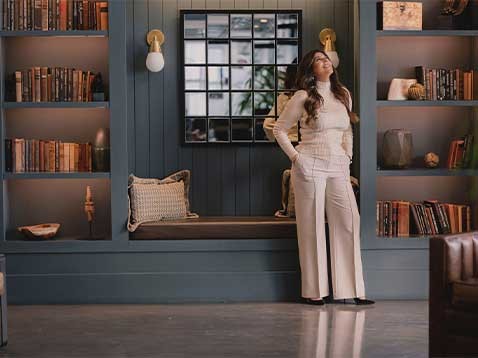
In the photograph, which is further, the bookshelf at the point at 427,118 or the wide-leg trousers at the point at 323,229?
the bookshelf at the point at 427,118

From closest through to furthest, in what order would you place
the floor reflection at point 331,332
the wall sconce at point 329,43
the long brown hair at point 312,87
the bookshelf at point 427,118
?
the floor reflection at point 331,332, the long brown hair at point 312,87, the bookshelf at point 427,118, the wall sconce at point 329,43

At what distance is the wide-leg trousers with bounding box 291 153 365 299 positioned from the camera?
21.8 ft

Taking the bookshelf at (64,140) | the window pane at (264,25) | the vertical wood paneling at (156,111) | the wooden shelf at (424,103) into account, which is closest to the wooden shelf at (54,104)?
the bookshelf at (64,140)

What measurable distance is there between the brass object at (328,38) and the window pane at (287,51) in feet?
0.70

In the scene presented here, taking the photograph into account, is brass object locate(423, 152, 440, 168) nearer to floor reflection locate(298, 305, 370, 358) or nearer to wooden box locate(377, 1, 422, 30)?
wooden box locate(377, 1, 422, 30)

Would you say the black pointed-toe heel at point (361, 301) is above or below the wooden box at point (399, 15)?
below

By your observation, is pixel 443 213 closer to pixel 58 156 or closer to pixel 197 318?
pixel 197 318

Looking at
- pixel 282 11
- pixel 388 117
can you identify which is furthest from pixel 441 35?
pixel 282 11

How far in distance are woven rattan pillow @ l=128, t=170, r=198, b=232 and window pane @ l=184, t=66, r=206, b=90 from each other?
69 cm

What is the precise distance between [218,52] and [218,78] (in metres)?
0.20

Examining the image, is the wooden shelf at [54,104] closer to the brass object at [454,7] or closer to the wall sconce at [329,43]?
the wall sconce at [329,43]

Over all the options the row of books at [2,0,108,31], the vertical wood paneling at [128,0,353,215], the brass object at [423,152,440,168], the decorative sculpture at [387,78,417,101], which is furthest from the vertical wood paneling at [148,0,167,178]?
the brass object at [423,152,440,168]

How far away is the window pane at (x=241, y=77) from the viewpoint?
24.5ft

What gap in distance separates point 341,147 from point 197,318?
5.31 feet
